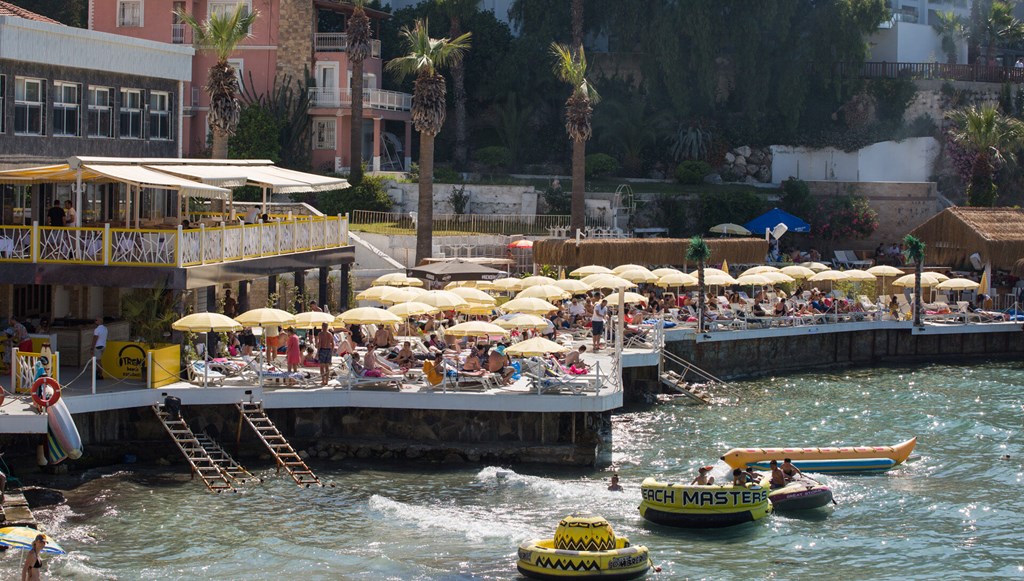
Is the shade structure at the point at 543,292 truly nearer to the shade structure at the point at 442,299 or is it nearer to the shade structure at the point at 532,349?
the shade structure at the point at 442,299

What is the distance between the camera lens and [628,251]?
53219 mm

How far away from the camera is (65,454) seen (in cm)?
2838

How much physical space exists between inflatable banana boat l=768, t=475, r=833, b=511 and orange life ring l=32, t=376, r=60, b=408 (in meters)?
14.1

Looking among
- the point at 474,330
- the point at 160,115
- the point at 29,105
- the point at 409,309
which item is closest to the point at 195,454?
the point at 474,330

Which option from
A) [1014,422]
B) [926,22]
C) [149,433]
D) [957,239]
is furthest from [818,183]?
[149,433]

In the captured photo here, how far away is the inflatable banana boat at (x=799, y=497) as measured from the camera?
96.2ft

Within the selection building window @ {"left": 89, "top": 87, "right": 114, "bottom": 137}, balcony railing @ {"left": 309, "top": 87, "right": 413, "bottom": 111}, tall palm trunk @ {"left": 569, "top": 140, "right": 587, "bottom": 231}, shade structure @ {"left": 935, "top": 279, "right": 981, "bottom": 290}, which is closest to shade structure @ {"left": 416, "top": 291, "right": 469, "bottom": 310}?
building window @ {"left": 89, "top": 87, "right": 114, "bottom": 137}

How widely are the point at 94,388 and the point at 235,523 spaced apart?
4.92 m

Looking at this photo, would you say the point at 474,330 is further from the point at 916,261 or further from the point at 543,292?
the point at 916,261

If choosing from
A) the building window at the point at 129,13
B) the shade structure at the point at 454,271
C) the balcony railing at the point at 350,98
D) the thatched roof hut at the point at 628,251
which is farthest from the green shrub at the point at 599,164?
the shade structure at the point at 454,271

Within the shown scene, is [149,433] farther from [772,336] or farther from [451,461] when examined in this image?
[772,336]

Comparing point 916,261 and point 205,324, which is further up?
point 916,261

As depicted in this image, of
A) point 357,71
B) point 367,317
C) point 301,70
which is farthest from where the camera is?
point 301,70

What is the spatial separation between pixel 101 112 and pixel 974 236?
111 feet
